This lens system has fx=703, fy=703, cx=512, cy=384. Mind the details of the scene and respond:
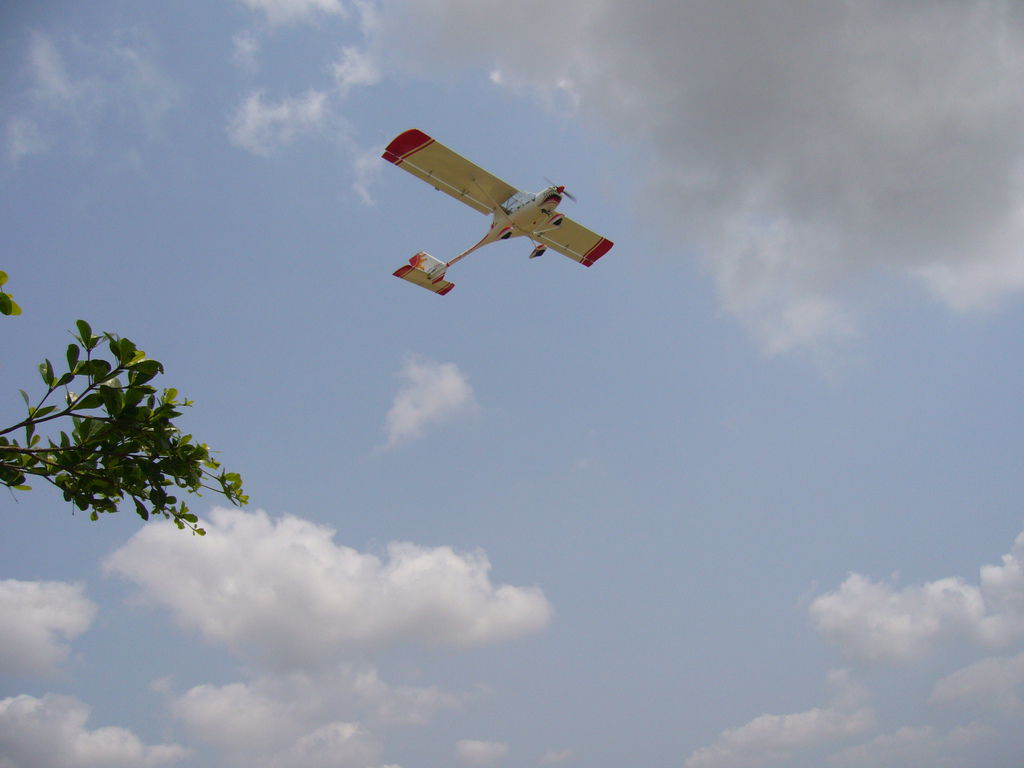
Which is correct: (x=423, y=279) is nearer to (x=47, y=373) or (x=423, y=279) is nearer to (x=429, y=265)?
(x=429, y=265)

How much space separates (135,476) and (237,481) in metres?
1.16

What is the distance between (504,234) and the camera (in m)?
34.0

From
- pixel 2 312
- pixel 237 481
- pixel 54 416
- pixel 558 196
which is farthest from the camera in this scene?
pixel 558 196

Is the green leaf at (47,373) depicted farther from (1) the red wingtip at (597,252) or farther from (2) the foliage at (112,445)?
(1) the red wingtip at (597,252)

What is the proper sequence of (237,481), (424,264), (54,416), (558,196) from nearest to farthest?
(54,416) < (237,481) < (558,196) < (424,264)

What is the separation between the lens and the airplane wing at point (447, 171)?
3109 centimetres

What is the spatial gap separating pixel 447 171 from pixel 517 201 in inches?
139

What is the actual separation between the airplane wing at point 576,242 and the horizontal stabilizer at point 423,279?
556 cm

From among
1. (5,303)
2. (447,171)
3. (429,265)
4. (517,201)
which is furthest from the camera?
(429,265)

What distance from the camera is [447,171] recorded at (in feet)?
107

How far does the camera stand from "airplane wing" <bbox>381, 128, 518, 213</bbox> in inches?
1224

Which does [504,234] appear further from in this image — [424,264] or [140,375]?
[140,375]

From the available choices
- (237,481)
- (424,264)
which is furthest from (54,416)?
(424,264)

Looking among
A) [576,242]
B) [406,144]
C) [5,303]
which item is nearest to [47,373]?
[5,303]
